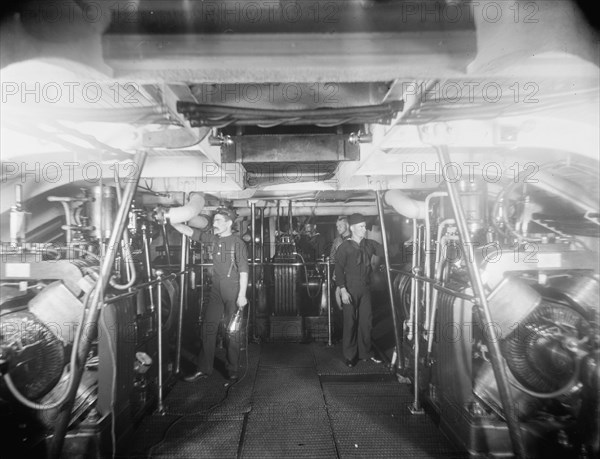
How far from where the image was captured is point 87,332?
227 cm

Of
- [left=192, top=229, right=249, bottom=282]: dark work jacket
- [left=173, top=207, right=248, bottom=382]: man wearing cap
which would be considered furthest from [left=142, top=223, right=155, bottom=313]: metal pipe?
[left=192, top=229, right=249, bottom=282]: dark work jacket

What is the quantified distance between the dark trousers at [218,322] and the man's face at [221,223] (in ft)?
2.38

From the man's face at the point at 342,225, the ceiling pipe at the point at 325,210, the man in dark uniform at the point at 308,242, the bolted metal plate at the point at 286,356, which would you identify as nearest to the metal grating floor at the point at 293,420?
the bolted metal plate at the point at 286,356

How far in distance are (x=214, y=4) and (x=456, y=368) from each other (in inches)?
127

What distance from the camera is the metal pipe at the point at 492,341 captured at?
214 centimetres

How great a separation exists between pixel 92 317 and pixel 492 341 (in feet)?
8.97

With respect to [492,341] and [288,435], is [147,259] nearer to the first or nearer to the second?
[288,435]

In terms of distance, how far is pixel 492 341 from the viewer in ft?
7.23

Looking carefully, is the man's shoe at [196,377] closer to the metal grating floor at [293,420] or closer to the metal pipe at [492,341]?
the metal grating floor at [293,420]

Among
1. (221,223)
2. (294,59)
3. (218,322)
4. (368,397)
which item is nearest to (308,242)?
(221,223)

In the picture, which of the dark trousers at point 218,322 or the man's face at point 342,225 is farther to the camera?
the man's face at point 342,225

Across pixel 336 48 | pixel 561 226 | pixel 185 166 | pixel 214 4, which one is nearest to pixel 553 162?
pixel 561 226

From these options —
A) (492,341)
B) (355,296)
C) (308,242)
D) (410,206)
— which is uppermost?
(410,206)

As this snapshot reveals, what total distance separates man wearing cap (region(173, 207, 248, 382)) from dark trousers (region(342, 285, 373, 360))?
1.59m
